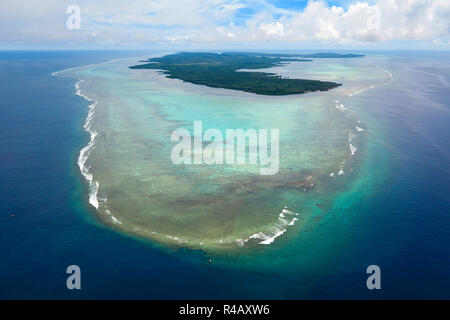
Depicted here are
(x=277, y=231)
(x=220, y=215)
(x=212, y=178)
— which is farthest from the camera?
(x=212, y=178)

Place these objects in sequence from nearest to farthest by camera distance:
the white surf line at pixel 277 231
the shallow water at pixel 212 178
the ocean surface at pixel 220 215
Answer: the ocean surface at pixel 220 215 → the white surf line at pixel 277 231 → the shallow water at pixel 212 178

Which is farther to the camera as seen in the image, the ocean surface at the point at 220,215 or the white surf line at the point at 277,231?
the white surf line at the point at 277,231

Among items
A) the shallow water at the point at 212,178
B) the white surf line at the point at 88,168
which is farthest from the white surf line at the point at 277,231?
the white surf line at the point at 88,168

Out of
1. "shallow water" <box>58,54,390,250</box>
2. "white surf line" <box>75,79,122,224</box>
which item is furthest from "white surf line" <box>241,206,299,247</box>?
"white surf line" <box>75,79,122,224</box>

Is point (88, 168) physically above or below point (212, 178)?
above

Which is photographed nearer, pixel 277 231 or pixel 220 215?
pixel 277 231

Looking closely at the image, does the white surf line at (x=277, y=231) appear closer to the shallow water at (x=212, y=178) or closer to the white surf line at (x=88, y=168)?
the shallow water at (x=212, y=178)

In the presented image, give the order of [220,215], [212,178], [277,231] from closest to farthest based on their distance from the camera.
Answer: [277,231] < [220,215] < [212,178]

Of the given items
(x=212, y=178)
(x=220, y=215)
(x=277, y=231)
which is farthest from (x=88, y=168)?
(x=277, y=231)

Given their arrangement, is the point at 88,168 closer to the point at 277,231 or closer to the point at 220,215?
the point at 220,215
